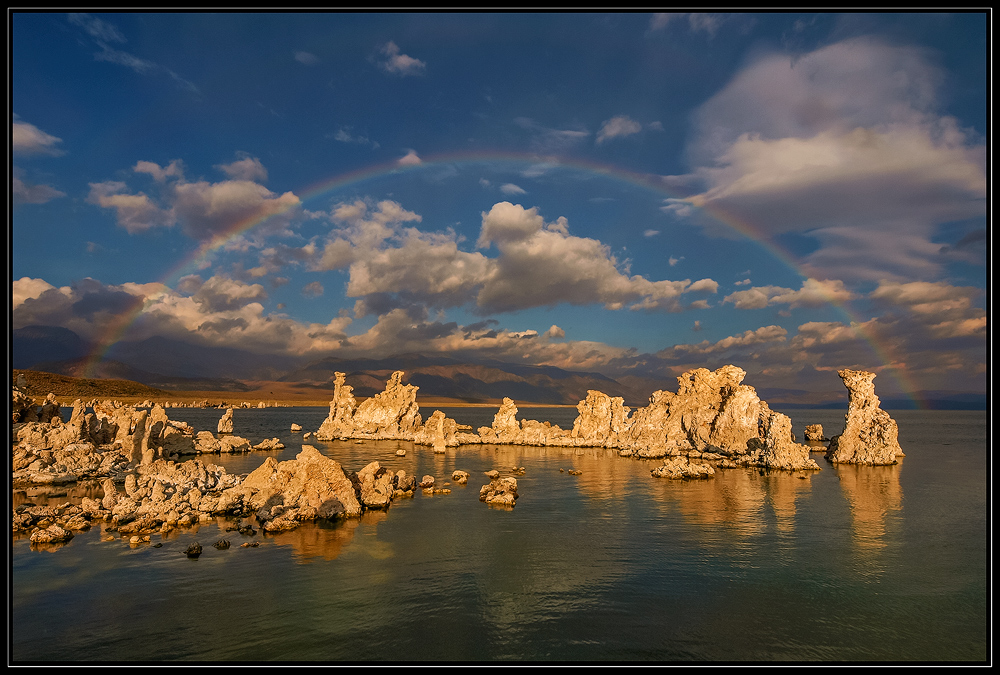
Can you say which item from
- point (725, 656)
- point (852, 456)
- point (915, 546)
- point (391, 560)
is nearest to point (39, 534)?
point (391, 560)

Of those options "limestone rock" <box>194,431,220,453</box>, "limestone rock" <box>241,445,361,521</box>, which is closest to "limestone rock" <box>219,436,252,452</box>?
"limestone rock" <box>194,431,220,453</box>

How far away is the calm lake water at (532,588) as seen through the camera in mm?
23438

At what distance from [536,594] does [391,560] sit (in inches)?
424

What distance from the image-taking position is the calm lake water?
2344 cm

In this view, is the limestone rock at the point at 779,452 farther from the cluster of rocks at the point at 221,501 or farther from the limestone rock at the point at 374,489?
the cluster of rocks at the point at 221,501

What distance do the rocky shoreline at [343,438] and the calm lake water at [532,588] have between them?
284 centimetres

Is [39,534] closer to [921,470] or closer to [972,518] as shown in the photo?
[972,518]

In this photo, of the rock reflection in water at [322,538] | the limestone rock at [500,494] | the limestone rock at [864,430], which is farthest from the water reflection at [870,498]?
the rock reflection in water at [322,538]

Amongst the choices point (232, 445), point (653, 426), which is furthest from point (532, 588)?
point (232, 445)

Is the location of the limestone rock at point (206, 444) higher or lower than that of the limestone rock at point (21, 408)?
lower

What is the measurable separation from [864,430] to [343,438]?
111439 millimetres

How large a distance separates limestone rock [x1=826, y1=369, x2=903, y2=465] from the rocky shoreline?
0.62 feet

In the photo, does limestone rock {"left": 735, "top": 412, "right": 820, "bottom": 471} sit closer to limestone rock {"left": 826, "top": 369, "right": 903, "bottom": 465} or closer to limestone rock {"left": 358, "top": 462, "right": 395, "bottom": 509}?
limestone rock {"left": 826, "top": 369, "right": 903, "bottom": 465}

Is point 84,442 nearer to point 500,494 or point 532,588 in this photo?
point 500,494
